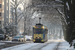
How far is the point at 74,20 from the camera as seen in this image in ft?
83.6

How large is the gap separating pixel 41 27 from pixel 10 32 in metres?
13.9

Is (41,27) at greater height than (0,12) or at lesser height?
lesser

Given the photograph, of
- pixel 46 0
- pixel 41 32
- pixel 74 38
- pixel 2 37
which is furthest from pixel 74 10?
pixel 2 37

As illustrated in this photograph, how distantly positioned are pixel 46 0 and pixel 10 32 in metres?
17.1

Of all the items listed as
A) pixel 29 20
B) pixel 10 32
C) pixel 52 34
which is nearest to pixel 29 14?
pixel 29 20

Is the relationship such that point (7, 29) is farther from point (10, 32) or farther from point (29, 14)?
point (29, 14)

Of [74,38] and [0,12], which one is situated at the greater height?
[0,12]

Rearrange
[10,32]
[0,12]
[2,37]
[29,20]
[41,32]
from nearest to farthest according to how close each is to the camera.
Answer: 1. [41,32]
2. [2,37]
3. [10,32]
4. [29,20]
5. [0,12]

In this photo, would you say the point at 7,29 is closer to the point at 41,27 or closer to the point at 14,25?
the point at 14,25

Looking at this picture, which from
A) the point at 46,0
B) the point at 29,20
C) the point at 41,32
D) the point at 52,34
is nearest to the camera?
the point at 46,0

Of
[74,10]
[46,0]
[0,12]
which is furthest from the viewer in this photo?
[0,12]

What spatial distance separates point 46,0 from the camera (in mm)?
38188

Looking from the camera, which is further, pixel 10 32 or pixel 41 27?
pixel 10 32

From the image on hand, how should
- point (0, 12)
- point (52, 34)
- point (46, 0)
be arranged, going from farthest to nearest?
point (52, 34) < point (0, 12) < point (46, 0)
